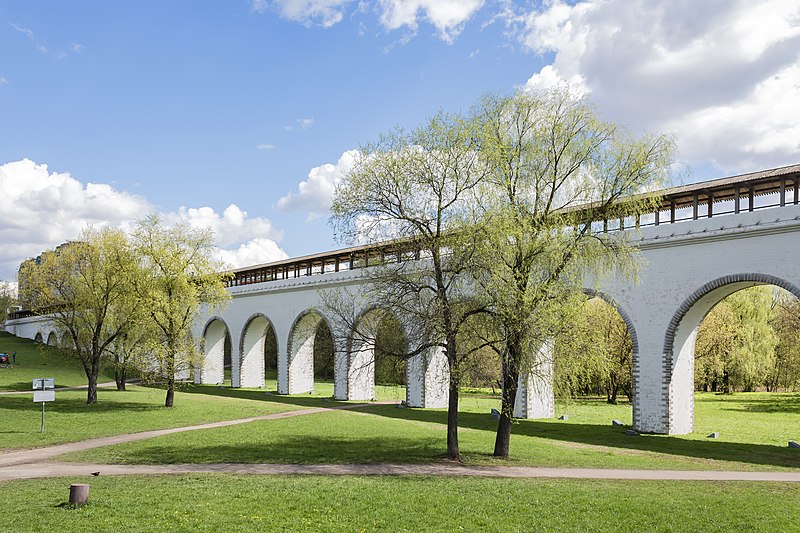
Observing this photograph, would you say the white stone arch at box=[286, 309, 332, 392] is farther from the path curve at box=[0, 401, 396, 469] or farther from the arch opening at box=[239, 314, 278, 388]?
the path curve at box=[0, 401, 396, 469]

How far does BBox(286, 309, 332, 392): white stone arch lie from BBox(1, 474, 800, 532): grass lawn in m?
25.5

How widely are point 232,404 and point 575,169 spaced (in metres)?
22.7

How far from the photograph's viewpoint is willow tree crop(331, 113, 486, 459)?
53.3 feet

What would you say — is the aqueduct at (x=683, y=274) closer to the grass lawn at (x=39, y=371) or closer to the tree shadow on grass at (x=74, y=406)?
the tree shadow on grass at (x=74, y=406)

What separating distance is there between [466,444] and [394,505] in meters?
8.57

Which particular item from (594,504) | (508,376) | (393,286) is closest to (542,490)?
(594,504)

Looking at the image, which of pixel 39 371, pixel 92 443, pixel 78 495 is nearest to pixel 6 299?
pixel 39 371

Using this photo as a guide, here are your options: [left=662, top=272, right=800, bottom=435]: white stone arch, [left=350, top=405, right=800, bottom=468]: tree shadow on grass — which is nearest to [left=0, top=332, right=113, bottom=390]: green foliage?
[left=350, top=405, right=800, bottom=468]: tree shadow on grass

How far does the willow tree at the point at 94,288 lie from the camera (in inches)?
1200

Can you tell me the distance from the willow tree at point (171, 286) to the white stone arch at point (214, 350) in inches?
705

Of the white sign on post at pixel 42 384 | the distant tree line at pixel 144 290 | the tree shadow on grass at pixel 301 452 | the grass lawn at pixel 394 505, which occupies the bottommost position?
the tree shadow on grass at pixel 301 452

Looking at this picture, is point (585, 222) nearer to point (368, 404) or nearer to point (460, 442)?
point (460, 442)

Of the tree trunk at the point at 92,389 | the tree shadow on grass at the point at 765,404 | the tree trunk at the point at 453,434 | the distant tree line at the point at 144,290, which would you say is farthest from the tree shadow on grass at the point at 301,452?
the tree shadow on grass at the point at 765,404

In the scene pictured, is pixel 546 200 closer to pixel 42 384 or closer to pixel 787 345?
pixel 42 384
